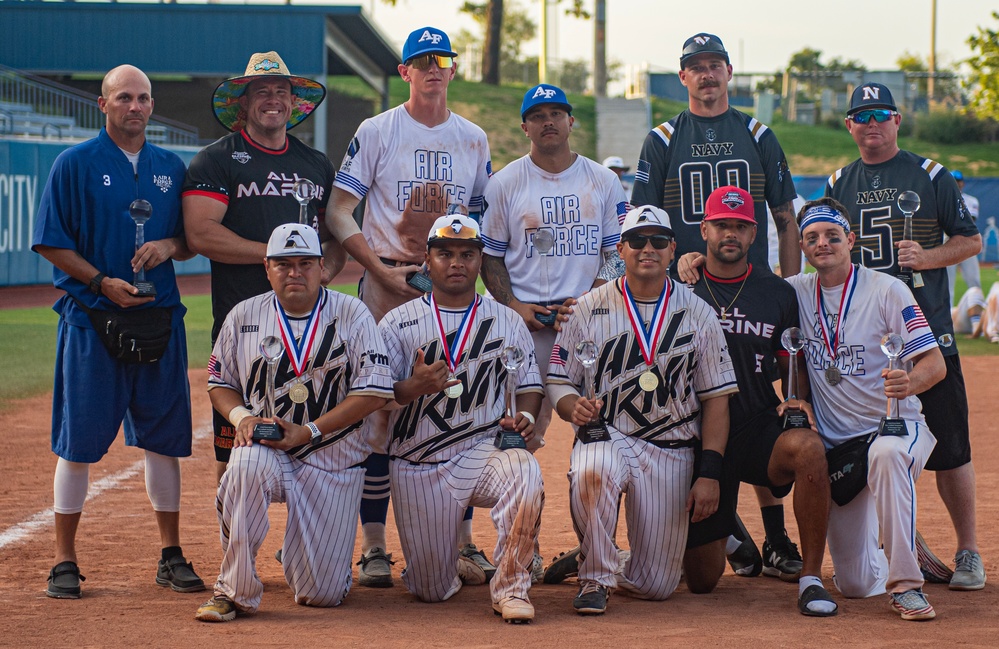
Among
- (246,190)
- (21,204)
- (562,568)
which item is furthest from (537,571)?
(21,204)

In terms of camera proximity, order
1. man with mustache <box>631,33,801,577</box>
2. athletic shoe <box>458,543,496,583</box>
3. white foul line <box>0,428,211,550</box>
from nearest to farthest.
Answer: athletic shoe <box>458,543,496,583</box> < man with mustache <box>631,33,801,577</box> < white foul line <box>0,428,211,550</box>

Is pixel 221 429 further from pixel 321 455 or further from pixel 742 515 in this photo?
pixel 742 515

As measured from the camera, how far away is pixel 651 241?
228 inches

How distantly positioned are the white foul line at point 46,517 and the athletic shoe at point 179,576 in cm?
130

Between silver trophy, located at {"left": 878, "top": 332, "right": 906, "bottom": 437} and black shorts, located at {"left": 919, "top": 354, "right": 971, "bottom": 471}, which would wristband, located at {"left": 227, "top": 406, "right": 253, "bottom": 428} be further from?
black shorts, located at {"left": 919, "top": 354, "right": 971, "bottom": 471}

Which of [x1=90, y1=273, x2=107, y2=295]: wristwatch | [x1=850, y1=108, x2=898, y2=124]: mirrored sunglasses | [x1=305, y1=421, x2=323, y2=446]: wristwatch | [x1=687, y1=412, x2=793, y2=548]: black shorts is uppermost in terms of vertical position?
[x1=850, y1=108, x2=898, y2=124]: mirrored sunglasses

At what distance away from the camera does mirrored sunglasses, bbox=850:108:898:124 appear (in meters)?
6.40

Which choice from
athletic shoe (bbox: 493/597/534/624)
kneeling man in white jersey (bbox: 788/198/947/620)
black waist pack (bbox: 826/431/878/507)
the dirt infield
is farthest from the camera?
kneeling man in white jersey (bbox: 788/198/947/620)

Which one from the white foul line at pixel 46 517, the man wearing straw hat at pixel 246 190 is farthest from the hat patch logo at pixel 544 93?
the white foul line at pixel 46 517

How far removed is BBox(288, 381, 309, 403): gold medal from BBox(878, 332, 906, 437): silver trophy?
2.81 metres

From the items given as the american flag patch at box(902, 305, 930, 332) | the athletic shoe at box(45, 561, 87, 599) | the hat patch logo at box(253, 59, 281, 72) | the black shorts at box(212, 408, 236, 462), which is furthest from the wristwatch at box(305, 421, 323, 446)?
the american flag patch at box(902, 305, 930, 332)

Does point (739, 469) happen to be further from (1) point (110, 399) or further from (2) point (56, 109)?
(2) point (56, 109)

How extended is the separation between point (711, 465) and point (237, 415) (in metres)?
2.35

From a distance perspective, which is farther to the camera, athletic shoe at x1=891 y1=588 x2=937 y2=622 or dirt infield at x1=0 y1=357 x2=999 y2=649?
athletic shoe at x1=891 y1=588 x2=937 y2=622
